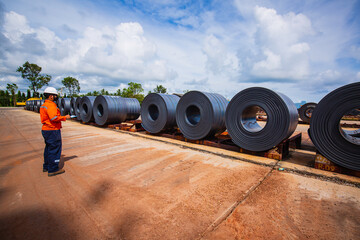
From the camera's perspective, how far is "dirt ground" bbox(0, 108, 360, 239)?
212 cm

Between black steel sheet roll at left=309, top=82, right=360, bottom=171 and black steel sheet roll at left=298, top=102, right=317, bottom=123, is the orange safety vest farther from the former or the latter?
black steel sheet roll at left=298, top=102, right=317, bottom=123

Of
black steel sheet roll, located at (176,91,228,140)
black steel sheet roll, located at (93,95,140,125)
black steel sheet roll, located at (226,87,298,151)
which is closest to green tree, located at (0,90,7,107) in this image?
black steel sheet roll, located at (93,95,140,125)

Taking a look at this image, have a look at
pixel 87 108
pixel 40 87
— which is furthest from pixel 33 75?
pixel 87 108

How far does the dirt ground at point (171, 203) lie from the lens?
6.95ft

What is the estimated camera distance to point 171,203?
2.68 meters

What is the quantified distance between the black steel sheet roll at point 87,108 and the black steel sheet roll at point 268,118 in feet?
31.4

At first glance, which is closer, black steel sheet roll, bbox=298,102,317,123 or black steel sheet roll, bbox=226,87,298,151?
black steel sheet roll, bbox=226,87,298,151

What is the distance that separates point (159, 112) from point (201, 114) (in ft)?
7.32

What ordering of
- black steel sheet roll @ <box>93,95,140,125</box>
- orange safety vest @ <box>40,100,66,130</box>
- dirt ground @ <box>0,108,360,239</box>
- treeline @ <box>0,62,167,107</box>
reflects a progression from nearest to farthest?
dirt ground @ <box>0,108,360,239</box>
orange safety vest @ <box>40,100,66,130</box>
black steel sheet roll @ <box>93,95,140,125</box>
treeline @ <box>0,62,167,107</box>

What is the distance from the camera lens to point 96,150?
5.65m

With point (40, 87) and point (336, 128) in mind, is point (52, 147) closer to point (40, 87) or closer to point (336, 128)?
point (336, 128)

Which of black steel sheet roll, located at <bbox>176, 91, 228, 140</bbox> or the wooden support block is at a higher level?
black steel sheet roll, located at <bbox>176, 91, 228, 140</bbox>

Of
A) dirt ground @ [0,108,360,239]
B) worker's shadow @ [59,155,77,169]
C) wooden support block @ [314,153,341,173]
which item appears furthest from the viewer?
worker's shadow @ [59,155,77,169]

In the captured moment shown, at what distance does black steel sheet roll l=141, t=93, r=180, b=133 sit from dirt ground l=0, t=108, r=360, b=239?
10.9ft
